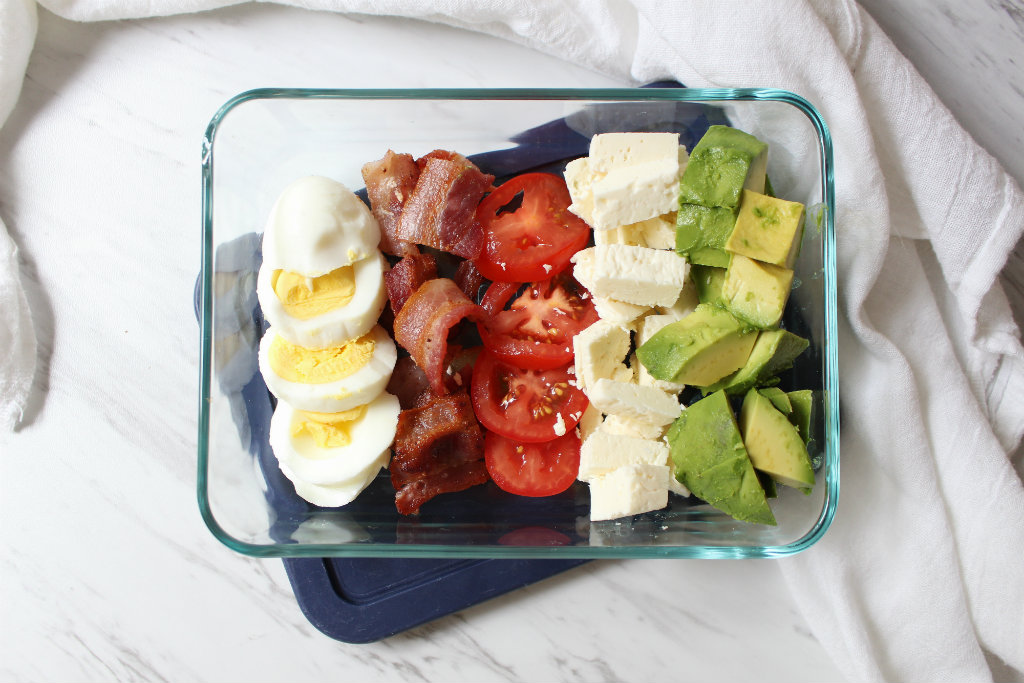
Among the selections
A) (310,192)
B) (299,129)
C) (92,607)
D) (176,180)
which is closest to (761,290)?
(310,192)

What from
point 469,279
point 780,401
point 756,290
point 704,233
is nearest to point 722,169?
point 704,233

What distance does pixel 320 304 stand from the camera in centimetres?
148

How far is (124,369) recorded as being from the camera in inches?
69.2

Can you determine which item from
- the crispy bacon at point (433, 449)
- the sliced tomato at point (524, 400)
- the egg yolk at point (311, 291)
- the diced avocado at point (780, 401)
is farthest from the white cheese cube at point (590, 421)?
the egg yolk at point (311, 291)

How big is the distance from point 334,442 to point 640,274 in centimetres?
70

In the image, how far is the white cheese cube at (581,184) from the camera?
1.50 meters

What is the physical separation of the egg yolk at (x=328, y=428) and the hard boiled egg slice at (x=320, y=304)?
150mm

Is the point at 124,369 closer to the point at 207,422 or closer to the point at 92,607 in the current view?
the point at 207,422

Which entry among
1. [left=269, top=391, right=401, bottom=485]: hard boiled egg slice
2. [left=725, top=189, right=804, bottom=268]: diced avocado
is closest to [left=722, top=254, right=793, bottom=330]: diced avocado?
[left=725, top=189, right=804, bottom=268]: diced avocado

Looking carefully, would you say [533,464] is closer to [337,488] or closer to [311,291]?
[337,488]

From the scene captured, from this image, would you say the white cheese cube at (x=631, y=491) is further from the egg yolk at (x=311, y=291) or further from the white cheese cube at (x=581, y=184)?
the egg yolk at (x=311, y=291)

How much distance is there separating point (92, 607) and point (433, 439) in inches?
37.6

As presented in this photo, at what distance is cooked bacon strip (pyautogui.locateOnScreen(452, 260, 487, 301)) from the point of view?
160 cm

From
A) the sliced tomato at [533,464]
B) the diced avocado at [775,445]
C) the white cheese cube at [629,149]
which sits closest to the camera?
the diced avocado at [775,445]
